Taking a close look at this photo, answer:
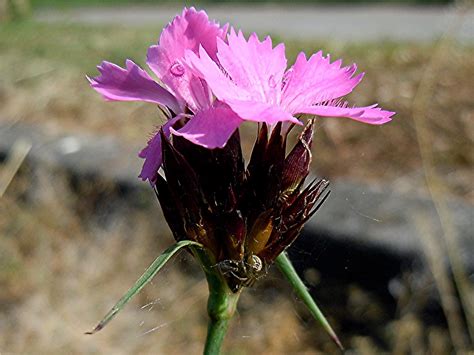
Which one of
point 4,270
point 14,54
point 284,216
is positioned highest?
point 284,216

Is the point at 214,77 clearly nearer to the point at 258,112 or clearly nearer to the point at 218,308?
the point at 258,112

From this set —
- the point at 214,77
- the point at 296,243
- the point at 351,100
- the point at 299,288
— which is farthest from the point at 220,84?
the point at 351,100

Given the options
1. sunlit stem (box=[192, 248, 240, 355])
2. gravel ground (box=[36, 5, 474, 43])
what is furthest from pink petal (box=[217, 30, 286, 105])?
gravel ground (box=[36, 5, 474, 43])

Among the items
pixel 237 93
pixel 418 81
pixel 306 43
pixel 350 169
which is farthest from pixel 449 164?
pixel 237 93

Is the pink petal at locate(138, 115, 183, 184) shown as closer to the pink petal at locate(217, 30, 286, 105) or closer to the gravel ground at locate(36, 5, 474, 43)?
the pink petal at locate(217, 30, 286, 105)

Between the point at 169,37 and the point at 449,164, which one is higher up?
the point at 169,37

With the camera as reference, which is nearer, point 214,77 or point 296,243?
point 214,77

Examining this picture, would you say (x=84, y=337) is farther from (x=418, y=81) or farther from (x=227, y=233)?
(x=418, y=81)
